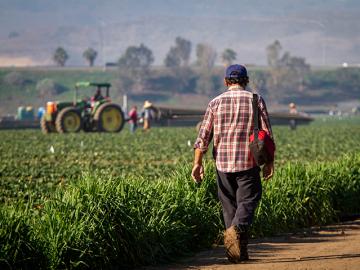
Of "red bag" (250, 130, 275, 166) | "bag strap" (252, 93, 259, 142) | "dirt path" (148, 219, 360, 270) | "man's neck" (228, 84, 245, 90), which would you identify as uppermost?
"man's neck" (228, 84, 245, 90)

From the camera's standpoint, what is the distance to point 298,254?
11.2 m

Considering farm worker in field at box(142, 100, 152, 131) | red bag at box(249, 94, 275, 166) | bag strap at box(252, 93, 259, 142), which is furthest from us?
farm worker in field at box(142, 100, 152, 131)

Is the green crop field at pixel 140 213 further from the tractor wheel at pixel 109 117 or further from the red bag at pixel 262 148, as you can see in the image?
the tractor wheel at pixel 109 117

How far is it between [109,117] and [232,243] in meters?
36.0

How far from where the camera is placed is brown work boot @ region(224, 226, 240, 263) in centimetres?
1037

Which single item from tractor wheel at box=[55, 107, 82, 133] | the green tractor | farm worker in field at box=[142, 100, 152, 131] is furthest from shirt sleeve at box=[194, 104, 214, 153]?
farm worker in field at box=[142, 100, 152, 131]

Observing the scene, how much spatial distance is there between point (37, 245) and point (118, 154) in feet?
68.0

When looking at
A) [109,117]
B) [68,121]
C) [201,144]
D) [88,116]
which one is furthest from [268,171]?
[88,116]

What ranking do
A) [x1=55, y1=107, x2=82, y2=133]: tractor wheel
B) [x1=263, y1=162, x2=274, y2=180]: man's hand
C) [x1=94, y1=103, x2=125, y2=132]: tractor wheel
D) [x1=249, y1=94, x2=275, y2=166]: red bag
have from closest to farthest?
[x1=249, y1=94, x2=275, y2=166]: red bag, [x1=263, y1=162, x2=274, y2=180]: man's hand, [x1=94, y1=103, x2=125, y2=132]: tractor wheel, [x1=55, y1=107, x2=82, y2=133]: tractor wheel

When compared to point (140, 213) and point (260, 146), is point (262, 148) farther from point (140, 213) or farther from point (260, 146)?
point (140, 213)

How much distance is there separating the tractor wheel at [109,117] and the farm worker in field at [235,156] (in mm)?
34719

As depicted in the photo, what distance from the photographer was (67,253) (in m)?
9.78

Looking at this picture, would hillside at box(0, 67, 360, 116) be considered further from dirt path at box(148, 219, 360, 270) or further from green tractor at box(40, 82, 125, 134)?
dirt path at box(148, 219, 360, 270)

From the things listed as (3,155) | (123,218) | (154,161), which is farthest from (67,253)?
(3,155)
